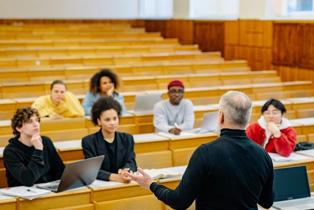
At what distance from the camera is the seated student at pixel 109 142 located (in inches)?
124

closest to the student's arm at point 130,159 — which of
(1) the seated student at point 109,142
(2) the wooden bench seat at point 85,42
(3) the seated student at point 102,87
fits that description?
(1) the seated student at point 109,142

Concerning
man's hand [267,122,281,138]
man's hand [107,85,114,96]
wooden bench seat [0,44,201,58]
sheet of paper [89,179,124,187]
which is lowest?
sheet of paper [89,179,124,187]

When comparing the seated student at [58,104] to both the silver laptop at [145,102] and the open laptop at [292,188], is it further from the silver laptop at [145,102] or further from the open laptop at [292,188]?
the open laptop at [292,188]

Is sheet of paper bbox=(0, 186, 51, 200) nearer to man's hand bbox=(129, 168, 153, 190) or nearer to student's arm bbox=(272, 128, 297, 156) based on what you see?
man's hand bbox=(129, 168, 153, 190)

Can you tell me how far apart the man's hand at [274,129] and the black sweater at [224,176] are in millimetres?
1692

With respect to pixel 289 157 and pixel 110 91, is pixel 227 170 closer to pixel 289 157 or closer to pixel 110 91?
pixel 289 157

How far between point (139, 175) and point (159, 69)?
501cm

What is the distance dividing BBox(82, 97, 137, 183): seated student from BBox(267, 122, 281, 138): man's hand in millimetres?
953

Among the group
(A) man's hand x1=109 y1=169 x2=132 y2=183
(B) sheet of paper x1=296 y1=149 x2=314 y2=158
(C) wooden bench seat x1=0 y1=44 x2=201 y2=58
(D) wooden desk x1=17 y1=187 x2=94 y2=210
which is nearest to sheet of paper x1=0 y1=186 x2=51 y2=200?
(D) wooden desk x1=17 y1=187 x2=94 y2=210

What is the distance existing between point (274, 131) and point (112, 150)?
1081mm

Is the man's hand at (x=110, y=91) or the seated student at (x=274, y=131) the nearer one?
the seated student at (x=274, y=131)

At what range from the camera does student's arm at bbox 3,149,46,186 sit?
284cm

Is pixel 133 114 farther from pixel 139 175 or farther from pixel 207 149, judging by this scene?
pixel 207 149

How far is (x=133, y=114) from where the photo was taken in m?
4.79
